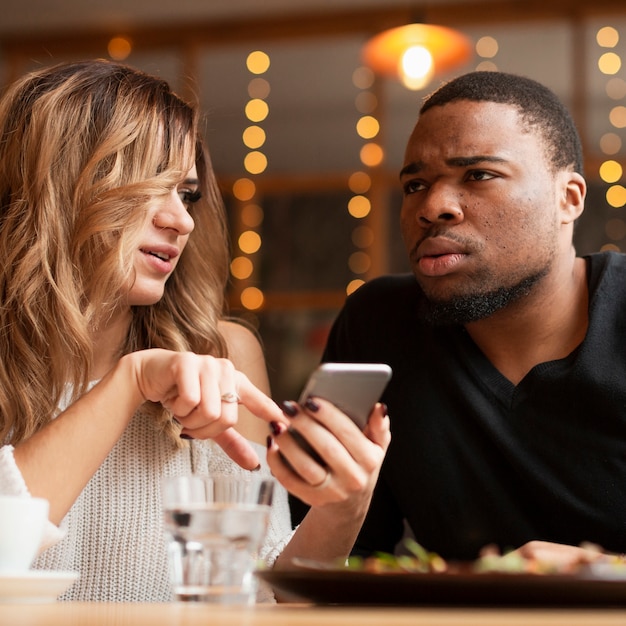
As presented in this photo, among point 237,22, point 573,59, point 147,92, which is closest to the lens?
point 147,92

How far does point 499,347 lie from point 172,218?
2.17ft

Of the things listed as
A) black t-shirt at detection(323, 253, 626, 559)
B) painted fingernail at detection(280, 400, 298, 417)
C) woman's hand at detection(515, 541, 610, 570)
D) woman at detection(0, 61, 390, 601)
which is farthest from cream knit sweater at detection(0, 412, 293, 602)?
painted fingernail at detection(280, 400, 298, 417)

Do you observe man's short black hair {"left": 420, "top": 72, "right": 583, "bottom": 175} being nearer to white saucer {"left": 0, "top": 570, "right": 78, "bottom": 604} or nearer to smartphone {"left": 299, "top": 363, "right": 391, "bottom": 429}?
smartphone {"left": 299, "top": 363, "right": 391, "bottom": 429}

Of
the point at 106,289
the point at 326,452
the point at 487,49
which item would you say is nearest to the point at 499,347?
the point at 106,289

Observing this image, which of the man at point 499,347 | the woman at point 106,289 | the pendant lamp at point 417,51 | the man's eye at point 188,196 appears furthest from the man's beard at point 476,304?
the pendant lamp at point 417,51

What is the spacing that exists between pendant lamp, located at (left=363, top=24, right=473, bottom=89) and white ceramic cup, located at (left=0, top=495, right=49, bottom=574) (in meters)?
2.76

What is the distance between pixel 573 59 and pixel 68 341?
3.64 metres

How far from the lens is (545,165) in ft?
5.60

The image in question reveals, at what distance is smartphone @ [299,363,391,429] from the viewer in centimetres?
81

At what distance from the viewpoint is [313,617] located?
0.59 metres

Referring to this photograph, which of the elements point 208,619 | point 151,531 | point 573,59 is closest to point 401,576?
point 208,619

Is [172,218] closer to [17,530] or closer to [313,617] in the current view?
[17,530]

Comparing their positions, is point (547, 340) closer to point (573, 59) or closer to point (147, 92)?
point (147, 92)

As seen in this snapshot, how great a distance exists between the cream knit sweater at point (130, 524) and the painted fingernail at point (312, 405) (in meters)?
0.57
